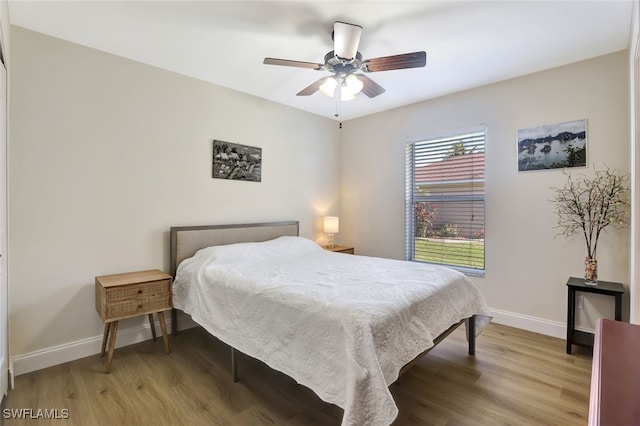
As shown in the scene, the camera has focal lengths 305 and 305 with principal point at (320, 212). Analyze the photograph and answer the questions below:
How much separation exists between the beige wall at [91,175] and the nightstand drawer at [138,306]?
19.5 inches

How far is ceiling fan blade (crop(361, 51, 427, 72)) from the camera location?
6.97 feet

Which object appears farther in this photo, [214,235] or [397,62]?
[214,235]

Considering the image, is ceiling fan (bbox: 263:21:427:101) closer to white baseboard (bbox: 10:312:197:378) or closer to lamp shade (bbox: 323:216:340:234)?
lamp shade (bbox: 323:216:340:234)

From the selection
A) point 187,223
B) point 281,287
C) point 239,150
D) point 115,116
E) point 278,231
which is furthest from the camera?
point 278,231

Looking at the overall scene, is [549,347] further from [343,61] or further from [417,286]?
[343,61]

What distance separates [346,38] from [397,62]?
0.41m

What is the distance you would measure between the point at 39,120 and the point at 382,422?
10.4ft

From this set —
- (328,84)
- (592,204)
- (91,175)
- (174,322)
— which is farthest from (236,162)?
(592,204)

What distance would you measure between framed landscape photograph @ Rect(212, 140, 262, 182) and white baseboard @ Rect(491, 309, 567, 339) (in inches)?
127

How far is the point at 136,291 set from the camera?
2.48m

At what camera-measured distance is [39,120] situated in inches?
94.4

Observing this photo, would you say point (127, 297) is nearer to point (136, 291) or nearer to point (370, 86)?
point (136, 291)

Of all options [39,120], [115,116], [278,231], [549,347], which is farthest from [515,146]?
[39,120]

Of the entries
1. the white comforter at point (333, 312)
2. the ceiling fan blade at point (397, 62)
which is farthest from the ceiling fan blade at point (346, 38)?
the white comforter at point (333, 312)
